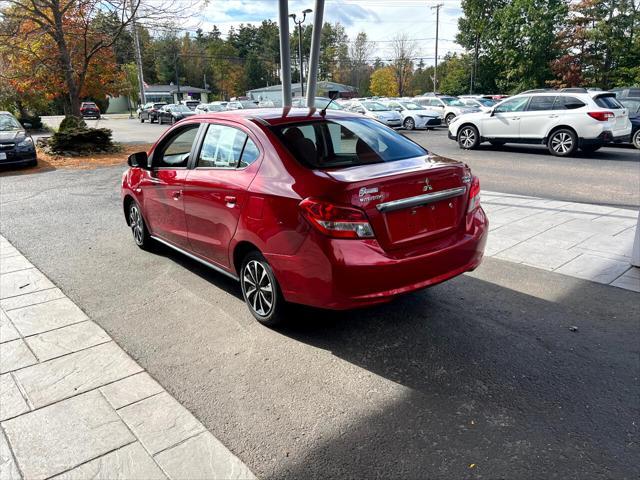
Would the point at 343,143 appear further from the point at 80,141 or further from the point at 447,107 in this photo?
the point at 447,107

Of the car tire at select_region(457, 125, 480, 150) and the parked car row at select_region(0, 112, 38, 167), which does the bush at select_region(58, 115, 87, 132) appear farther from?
the car tire at select_region(457, 125, 480, 150)

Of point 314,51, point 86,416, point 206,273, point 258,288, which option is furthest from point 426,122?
point 86,416

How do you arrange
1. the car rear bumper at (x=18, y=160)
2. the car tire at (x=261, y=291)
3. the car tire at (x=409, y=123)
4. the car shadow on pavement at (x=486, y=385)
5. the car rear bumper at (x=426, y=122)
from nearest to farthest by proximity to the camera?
the car shadow on pavement at (x=486, y=385)
the car tire at (x=261, y=291)
the car rear bumper at (x=18, y=160)
the car rear bumper at (x=426, y=122)
the car tire at (x=409, y=123)

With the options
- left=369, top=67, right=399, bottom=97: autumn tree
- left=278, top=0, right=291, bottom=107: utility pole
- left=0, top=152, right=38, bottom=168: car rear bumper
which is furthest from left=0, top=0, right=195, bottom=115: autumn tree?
left=369, top=67, right=399, bottom=97: autumn tree

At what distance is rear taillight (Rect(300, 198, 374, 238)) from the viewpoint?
3.20 meters

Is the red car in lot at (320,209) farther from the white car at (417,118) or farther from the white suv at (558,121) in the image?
the white car at (417,118)

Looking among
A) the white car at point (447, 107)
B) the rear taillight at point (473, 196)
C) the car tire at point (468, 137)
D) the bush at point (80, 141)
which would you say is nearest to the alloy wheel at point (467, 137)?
the car tire at point (468, 137)

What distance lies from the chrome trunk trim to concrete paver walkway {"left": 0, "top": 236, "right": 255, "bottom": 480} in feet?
5.78

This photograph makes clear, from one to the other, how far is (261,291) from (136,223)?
2.79m

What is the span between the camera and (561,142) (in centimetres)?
1377

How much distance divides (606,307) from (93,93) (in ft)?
75.0

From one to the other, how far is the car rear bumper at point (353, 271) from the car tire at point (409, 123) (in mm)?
21691

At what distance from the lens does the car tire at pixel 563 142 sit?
13.5m

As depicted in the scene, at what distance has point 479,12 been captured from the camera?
189ft
